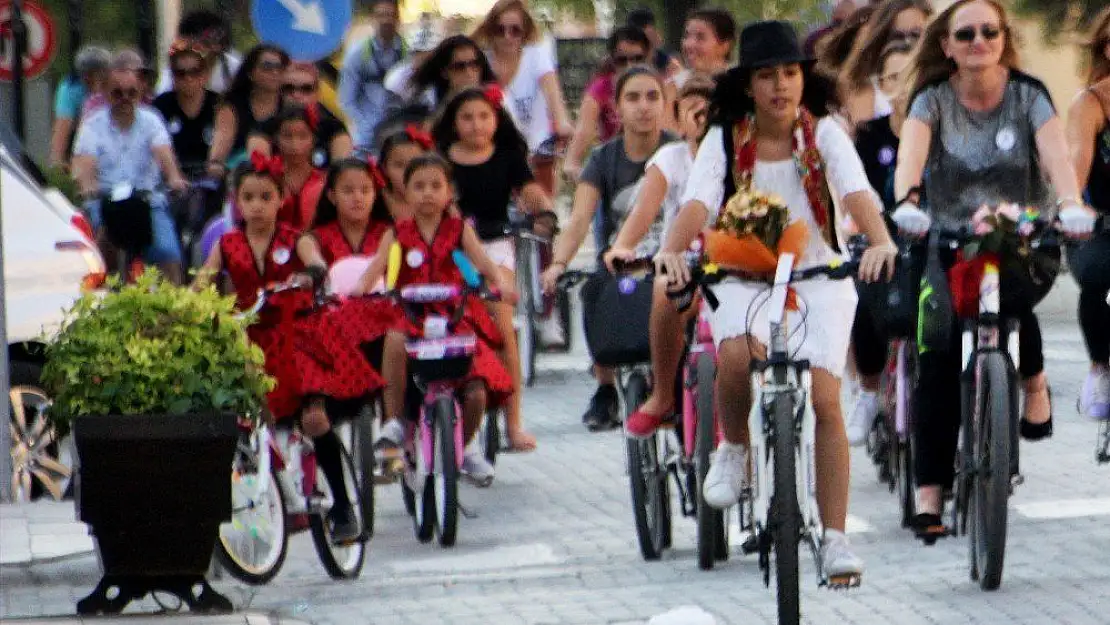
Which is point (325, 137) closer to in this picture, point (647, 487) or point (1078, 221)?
point (647, 487)

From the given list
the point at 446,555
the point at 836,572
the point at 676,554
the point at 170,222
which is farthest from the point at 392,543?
the point at 170,222

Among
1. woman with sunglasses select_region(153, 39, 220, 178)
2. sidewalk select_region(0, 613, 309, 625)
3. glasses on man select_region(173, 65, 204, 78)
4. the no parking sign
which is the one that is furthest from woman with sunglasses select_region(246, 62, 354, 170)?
sidewalk select_region(0, 613, 309, 625)

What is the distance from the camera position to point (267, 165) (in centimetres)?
1180

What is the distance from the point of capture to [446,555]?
11977mm

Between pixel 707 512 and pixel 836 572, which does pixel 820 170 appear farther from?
pixel 707 512

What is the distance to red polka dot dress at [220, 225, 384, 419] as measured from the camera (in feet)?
37.0

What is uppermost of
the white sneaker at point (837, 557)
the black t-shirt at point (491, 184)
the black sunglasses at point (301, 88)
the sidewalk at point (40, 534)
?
the black sunglasses at point (301, 88)

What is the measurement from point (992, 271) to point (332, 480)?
289 centimetres

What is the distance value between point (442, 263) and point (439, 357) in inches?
18.8

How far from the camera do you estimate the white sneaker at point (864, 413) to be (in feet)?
40.7

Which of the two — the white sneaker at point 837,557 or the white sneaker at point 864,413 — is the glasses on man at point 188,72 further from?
the white sneaker at point 837,557

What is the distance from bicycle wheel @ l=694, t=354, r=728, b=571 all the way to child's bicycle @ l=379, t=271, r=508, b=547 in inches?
61.1

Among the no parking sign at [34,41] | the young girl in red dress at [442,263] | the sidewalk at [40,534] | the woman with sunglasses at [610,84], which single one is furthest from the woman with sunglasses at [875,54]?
the no parking sign at [34,41]

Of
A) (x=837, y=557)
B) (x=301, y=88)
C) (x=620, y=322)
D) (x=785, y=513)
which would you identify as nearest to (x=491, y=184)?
(x=301, y=88)
